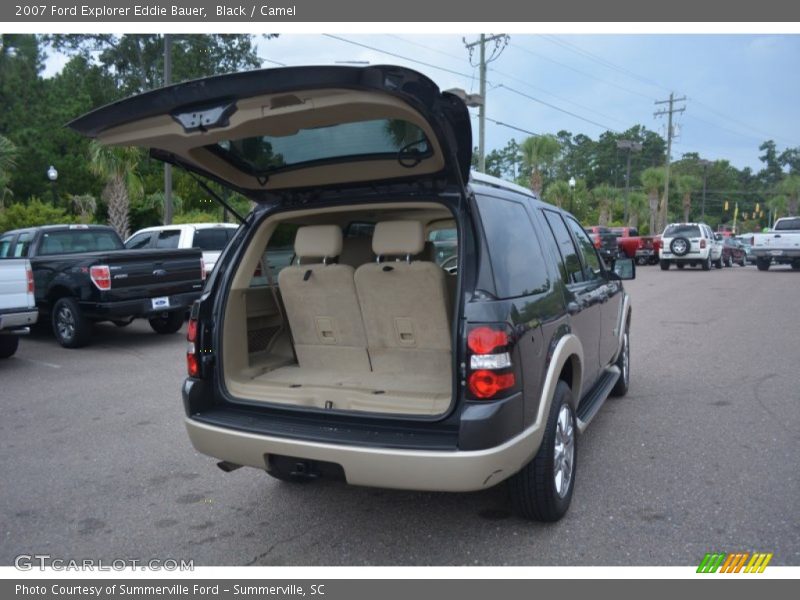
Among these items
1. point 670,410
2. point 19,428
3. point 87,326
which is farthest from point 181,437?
point 87,326

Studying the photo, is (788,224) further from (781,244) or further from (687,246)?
(687,246)

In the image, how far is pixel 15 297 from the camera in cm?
784

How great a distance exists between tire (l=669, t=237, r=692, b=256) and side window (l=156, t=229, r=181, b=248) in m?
18.9

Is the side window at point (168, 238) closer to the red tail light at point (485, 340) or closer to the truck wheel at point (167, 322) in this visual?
the truck wheel at point (167, 322)

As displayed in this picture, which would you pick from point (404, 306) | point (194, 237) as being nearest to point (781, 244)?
point (194, 237)

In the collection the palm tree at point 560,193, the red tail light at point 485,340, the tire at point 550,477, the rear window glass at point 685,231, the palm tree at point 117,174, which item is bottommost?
the tire at point 550,477

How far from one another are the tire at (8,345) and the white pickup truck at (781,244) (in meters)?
23.3

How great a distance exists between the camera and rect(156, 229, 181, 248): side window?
450 inches

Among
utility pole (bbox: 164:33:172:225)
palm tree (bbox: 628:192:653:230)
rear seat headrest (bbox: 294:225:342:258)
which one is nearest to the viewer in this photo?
rear seat headrest (bbox: 294:225:342:258)

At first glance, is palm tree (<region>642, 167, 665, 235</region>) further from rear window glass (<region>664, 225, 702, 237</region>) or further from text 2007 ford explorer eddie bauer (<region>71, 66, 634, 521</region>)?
text 2007 ford explorer eddie bauer (<region>71, 66, 634, 521</region>)

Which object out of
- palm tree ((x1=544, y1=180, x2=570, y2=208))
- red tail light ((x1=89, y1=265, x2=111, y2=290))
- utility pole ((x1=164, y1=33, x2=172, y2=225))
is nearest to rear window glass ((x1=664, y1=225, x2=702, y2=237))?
palm tree ((x1=544, y1=180, x2=570, y2=208))

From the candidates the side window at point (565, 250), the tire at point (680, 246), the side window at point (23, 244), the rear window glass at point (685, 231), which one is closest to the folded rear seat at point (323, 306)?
the side window at point (565, 250)

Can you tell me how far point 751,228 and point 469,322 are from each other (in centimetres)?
8706

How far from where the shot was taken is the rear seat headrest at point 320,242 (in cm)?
397
